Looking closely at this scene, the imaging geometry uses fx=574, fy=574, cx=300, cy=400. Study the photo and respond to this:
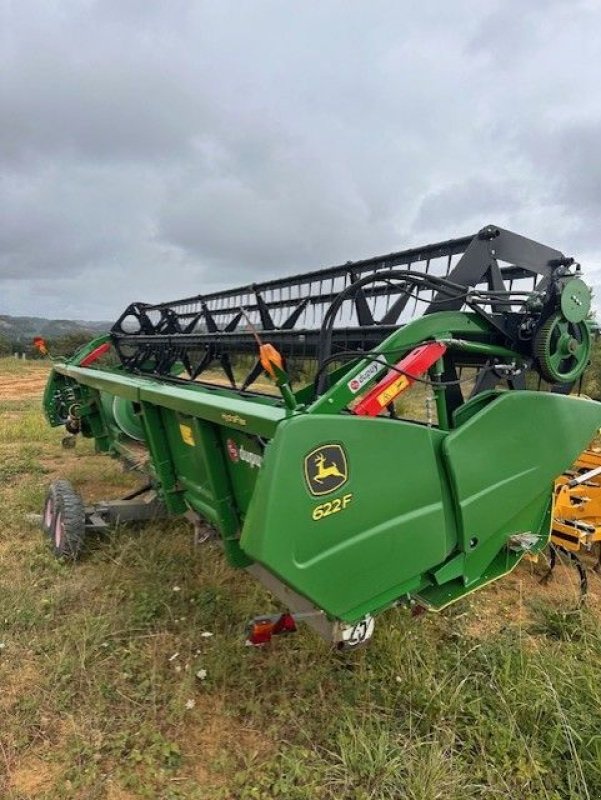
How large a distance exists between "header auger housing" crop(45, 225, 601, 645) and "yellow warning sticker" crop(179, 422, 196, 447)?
1cm

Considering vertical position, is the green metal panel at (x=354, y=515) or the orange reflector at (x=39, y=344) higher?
the orange reflector at (x=39, y=344)

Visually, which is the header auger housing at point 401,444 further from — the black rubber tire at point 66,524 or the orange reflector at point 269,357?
the black rubber tire at point 66,524

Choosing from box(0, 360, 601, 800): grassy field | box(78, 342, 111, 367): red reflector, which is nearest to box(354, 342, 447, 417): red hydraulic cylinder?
box(0, 360, 601, 800): grassy field

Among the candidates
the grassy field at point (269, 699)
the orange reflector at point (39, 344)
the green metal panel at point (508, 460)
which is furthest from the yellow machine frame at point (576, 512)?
the orange reflector at point (39, 344)

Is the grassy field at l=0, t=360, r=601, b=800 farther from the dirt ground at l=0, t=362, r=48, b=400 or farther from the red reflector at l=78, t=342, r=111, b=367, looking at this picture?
the dirt ground at l=0, t=362, r=48, b=400

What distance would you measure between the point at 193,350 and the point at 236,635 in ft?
10.8

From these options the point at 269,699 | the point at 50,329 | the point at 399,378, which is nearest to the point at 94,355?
the point at 269,699

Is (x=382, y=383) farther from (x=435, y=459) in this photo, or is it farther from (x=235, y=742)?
(x=235, y=742)

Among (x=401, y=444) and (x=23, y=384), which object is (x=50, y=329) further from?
(x=401, y=444)

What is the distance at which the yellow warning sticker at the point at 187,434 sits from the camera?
10.3ft

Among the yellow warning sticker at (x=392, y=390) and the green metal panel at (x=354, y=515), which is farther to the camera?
the yellow warning sticker at (x=392, y=390)

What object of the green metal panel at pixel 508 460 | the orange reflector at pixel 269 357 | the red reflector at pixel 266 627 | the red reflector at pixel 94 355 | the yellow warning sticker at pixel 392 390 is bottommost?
the red reflector at pixel 266 627

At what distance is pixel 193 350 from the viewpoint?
582 cm

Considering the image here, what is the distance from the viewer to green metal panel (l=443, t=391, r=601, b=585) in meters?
2.50
